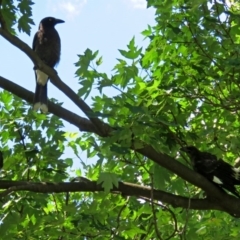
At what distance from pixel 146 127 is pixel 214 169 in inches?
57.9

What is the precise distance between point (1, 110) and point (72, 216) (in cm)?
144

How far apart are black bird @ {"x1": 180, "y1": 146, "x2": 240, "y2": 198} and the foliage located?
0.16 m

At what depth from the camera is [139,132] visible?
13.0 ft

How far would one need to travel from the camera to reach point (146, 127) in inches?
161

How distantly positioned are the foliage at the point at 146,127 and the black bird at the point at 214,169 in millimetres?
156

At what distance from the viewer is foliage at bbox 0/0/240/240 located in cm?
443

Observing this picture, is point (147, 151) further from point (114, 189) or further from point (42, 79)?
point (42, 79)

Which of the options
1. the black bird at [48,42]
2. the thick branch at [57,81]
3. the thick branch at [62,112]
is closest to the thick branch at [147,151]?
the thick branch at [62,112]

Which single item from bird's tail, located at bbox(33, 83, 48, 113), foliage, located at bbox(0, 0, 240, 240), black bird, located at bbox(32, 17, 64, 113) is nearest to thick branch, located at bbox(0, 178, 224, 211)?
foliage, located at bbox(0, 0, 240, 240)

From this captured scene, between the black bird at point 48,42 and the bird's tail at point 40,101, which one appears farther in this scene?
the black bird at point 48,42

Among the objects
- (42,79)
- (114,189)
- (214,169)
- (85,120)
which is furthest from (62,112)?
(42,79)

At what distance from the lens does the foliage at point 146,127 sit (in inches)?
175

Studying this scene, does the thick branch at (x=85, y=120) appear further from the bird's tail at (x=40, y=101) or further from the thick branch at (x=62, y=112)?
the bird's tail at (x=40, y=101)

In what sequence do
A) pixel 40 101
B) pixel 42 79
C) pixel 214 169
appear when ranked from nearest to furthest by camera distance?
1. pixel 40 101
2. pixel 214 169
3. pixel 42 79
